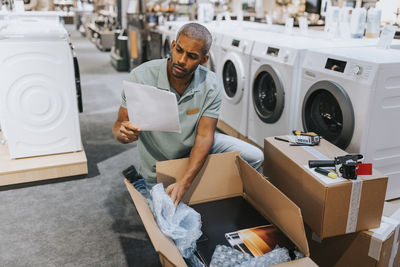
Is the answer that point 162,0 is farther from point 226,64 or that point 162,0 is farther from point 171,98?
point 171,98

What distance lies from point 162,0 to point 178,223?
23.5ft

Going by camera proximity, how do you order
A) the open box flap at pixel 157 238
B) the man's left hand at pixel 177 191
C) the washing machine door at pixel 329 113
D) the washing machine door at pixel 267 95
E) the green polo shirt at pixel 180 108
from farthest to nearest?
the washing machine door at pixel 267 95 < the washing machine door at pixel 329 113 < the green polo shirt at pixel 180 108 < the man's left hand at pixel 177 191 < the open box flap at pixel 157 238

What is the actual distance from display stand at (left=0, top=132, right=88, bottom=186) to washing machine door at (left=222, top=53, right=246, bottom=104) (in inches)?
59.4

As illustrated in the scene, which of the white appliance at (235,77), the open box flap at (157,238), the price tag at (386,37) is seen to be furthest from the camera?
the white appliance at (235,77)

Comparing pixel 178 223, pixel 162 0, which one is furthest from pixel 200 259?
pixel 162 0

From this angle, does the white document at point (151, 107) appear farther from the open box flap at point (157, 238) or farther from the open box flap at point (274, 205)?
A: the open box flap at point (274, 205)

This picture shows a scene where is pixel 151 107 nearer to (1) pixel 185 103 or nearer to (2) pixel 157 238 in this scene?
(1) pixel 185 103

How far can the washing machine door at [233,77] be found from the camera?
3391mm

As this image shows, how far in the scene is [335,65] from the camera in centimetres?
232

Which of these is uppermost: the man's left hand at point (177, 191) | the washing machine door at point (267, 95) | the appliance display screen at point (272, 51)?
the appliance display screen at point (272, 51)

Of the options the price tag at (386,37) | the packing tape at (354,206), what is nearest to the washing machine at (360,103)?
the price tag at (386,37)

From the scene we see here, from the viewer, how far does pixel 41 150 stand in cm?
299

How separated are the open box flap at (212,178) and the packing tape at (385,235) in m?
0.64

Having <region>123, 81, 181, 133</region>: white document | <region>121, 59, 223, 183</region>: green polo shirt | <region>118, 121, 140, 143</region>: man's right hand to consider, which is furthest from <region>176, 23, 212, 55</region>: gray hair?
<region>118, 121, 140, 143</region>: man's right hand
